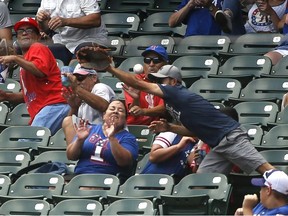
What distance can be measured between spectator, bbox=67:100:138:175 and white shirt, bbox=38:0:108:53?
2645 mm

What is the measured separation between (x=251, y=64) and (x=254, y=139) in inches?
68.0

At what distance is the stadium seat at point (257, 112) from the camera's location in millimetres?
12883

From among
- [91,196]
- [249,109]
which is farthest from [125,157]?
[249,109]

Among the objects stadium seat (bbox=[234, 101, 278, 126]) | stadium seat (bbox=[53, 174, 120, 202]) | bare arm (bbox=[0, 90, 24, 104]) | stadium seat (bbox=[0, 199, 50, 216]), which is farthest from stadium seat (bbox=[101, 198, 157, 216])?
bare arm (bbox=[0, 90, 24, 104])

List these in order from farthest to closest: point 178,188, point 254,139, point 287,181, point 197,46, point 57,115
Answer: point 197,46 < point 57,115 < point 254,139 < point 178,188 < point 287,181

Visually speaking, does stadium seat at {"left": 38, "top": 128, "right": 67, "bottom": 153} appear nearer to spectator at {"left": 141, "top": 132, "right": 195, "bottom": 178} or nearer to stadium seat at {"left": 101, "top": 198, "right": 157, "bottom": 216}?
spectator at {"left": 141, "top": 132, "right": 195, "bottom": 178}

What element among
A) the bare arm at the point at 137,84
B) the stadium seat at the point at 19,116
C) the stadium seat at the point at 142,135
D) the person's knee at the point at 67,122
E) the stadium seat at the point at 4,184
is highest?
the bare arm at the point at 137,84

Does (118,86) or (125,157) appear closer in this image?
(125,157)

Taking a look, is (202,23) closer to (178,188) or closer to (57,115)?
(57,115)

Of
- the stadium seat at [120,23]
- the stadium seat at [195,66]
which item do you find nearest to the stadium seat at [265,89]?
the stadium seat at [195,66]

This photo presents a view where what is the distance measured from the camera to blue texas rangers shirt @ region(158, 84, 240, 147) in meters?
11.7

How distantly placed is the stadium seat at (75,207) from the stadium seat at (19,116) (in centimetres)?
254

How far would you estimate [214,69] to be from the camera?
1418cm

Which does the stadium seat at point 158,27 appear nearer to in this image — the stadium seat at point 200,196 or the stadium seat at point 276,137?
the stadium seat at point 276,137
